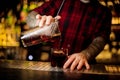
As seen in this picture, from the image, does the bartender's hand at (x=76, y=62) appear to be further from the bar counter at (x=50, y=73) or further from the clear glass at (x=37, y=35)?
the clear glass at (x=37, y=35)

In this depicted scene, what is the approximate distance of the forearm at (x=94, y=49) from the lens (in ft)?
5.04

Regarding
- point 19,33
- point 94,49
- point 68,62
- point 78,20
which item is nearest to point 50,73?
point 68,62

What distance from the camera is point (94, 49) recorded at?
163cm

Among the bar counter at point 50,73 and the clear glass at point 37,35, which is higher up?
the clear glass at point 37,35

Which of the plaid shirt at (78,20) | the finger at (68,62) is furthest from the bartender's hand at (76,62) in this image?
the plaid shirt at (78,20)

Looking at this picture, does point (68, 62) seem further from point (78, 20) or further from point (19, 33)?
point (19, 33)

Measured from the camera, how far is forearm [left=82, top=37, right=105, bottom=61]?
1.54 m

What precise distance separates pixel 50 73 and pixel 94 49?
→ 46cm

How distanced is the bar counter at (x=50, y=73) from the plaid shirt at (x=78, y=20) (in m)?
0.66

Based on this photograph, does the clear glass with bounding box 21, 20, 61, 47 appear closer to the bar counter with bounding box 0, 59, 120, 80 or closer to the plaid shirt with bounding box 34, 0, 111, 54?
the bar counter with bounding box 0, 59, 120, 80

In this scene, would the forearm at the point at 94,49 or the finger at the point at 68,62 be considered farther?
the forearm at the point at 94,49

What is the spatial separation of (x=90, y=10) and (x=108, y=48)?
140 centimetres

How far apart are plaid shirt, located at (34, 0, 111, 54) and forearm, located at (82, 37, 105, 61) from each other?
32cm

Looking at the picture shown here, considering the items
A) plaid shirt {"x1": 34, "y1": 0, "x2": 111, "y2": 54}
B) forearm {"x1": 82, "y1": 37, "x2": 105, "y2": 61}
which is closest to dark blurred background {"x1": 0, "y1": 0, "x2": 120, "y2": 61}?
plaid shirt {"x1": 34, "y1": 0, "x2": 111, "y2": 54}
